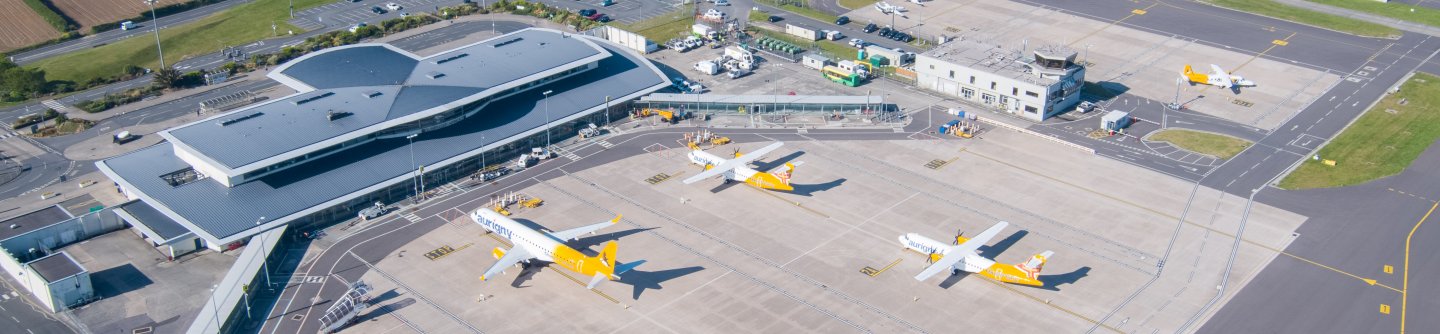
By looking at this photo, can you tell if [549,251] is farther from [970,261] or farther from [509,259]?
[970,261]

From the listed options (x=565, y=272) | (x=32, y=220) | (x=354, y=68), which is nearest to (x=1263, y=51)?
(x=565, y=272)

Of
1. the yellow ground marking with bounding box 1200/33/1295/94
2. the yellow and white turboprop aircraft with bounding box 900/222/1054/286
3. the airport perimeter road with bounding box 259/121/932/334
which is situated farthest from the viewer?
the yellow ground marking with bounding box 1200/33/1295/94

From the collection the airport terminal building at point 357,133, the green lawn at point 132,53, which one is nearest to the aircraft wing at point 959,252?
the airport terminal building at point 357,133

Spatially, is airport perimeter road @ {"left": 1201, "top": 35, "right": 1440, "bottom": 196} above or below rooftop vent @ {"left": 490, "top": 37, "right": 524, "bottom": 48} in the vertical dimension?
below

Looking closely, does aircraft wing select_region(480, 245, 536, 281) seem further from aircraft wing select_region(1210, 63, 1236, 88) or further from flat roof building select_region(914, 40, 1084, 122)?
aircraft wing select_region(1210, 63, 1236, 88)

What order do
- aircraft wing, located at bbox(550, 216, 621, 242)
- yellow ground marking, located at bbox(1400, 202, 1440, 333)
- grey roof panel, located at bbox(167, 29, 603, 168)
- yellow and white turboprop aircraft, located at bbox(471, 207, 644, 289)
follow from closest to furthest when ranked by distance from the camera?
yellow ground marking, located at bbox(1400, 202, 1440, 333)
yellow and white turboprop aircraft, located at bbox(471, 207, 644, 289)
aircraft wing, located at bbox(550, 216, 621, 242)
grey roof panel, located at bbox(167, 29, 603, 168)

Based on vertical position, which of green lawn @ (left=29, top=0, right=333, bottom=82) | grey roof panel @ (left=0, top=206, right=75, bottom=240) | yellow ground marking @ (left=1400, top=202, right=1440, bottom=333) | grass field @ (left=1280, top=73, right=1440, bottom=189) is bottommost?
yellow ground marking @ (left=1400, top=202, right=1440, bottom=333)

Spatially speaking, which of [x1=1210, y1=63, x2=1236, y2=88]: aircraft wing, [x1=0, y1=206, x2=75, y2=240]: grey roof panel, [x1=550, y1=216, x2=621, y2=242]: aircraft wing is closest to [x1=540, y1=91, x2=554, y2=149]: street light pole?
[x1=550, y1=216, x2=621, y2=242]: aircraft wing

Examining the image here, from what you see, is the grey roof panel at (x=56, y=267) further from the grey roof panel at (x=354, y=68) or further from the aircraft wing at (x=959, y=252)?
the aircraft wing at (x=959, y=252)
